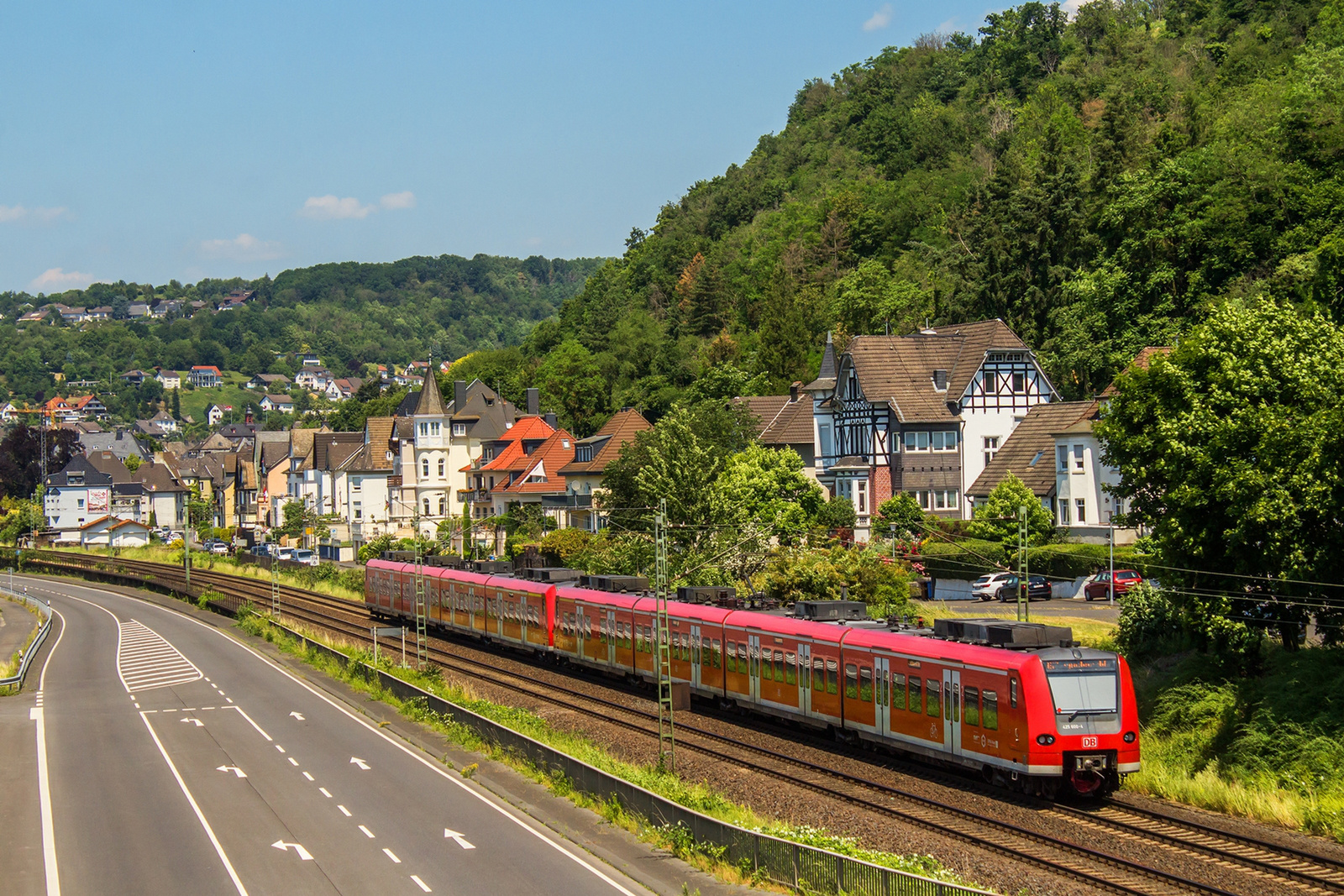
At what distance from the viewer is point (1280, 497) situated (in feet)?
83.8

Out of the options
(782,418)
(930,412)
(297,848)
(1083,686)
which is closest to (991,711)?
(1083,686)

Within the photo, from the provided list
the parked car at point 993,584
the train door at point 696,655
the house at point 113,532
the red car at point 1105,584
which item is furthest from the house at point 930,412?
the house at point 113,532

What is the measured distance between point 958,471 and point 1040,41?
87414 millimetres

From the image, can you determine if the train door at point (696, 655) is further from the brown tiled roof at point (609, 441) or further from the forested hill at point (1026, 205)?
the brown tiled roof at point (609, 441)

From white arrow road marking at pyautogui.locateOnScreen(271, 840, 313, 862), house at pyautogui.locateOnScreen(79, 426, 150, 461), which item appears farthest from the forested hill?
house at pyautogui.locateOnScreen(79, 426, 150, 461)

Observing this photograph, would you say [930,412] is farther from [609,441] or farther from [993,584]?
[609,441]

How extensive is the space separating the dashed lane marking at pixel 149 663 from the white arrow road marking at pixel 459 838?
23232 mm

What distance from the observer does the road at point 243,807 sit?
18891 millimetres

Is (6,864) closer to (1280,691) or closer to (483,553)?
(1280,691)

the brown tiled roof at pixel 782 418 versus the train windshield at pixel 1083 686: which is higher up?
the brown tiled roof at pixel 782 418

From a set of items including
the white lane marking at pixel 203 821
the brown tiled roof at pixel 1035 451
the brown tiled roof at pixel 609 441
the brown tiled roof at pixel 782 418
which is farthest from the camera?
the brown tiled roof at pixel 609 441

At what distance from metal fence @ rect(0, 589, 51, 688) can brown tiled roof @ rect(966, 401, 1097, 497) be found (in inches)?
1676

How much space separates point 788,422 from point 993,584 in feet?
92.6

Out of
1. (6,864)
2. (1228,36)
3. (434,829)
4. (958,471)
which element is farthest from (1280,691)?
(1228,36)
